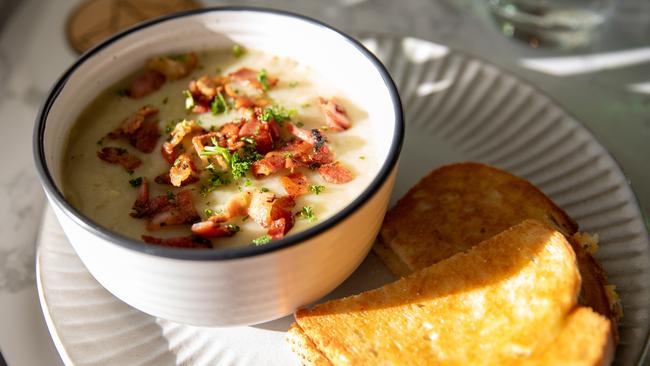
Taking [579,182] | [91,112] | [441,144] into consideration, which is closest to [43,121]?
[91,112]


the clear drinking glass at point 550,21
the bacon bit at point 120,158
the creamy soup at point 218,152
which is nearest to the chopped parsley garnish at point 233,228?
the creamy soup at point 218,152

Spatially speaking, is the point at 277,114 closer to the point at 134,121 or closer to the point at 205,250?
the point at 134,121

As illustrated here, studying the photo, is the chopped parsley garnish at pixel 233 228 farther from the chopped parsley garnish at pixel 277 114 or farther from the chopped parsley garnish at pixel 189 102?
the chopped parsley garnish at pixel 189 102

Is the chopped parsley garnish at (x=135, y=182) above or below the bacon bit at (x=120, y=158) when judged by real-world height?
below

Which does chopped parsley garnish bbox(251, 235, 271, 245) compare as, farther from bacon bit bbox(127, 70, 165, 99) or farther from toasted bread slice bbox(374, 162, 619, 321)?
bacon bit bbox(127, 70, 165, 99)

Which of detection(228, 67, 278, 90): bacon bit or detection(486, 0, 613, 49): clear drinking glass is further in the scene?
detection(486, 0, 613, 49): clear drinking glass

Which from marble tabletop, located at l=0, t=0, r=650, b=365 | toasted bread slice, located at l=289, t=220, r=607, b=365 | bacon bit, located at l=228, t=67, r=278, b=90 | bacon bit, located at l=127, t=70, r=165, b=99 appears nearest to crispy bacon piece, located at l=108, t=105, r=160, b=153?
bacon bit, located at l=127, t=70, r=165, b=99

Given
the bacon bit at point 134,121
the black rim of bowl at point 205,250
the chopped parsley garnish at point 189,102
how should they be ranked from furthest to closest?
1. the chopped parsley garnish at point 189,102
2. the bacon bit at point 134,121
3. the black rim of bowl at point 205,250
